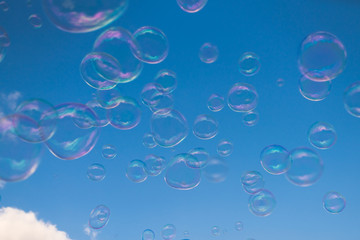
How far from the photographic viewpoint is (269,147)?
30.5ft

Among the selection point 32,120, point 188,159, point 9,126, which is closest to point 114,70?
point 32,120

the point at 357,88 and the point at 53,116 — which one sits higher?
the point at 357,88

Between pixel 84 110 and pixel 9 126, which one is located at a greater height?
pixel 84 110

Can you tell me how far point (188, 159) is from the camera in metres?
9.14

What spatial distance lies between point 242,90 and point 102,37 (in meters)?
6.23

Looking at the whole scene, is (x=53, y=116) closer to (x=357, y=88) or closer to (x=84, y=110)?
(x=84, y=110)

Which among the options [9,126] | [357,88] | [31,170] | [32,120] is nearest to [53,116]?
[32,120]

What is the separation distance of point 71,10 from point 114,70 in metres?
2.57

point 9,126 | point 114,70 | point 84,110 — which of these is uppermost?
point 114,70

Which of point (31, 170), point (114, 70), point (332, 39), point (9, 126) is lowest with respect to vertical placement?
point (31, 170)

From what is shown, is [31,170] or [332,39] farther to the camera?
[332,39]

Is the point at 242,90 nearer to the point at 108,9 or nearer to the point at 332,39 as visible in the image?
A: the point at 332,39

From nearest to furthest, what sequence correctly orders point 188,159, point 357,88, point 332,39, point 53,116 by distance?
point 53,116
point 332,39
point 357,88
point 188,159

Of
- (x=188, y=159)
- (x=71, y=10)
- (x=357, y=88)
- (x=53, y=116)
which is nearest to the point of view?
(x=71, y=10)
